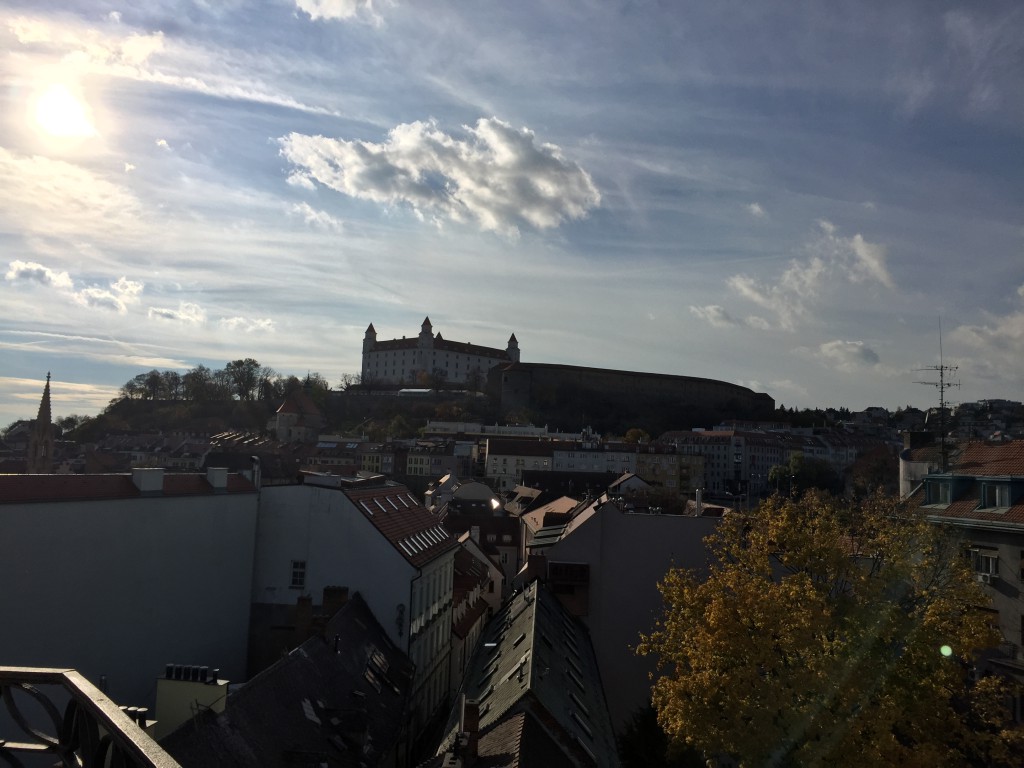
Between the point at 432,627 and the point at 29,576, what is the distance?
486 inches

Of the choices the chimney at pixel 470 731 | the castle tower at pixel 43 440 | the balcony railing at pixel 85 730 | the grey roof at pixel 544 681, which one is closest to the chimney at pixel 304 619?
the grey roof at pixel 544 681

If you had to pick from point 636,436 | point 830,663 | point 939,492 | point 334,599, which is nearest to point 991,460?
point 939,492

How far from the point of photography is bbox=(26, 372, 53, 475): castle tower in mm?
61031

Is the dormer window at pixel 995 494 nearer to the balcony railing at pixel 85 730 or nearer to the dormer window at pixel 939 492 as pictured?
the dormer window at pixel 939 492

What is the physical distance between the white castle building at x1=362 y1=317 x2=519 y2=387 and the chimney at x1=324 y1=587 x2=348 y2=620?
133 m

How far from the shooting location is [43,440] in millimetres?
62031

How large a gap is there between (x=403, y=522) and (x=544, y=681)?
11221 mm

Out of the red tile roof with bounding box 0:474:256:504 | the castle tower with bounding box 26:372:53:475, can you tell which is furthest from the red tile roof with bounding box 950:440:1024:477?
the castle tower with bounding box 26:372:53:475

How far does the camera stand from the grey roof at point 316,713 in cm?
1188

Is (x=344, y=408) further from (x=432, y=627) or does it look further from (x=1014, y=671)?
(x=1014, y=671)

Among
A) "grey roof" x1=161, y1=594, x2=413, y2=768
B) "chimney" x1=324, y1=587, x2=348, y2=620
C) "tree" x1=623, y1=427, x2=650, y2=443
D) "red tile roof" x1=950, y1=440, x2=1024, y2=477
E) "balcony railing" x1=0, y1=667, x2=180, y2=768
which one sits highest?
"tree" x1=623, y1=427, x2=650, y2=443

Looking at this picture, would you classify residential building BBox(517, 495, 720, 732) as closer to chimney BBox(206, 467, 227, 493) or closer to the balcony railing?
chimney BBox(206, 467, 227, 493)

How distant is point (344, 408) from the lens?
473 ft

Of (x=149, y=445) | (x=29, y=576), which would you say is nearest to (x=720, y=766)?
(x=29, y=576)
